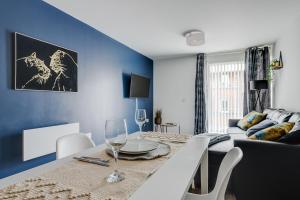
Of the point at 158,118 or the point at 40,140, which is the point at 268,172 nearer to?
the point at 40,140

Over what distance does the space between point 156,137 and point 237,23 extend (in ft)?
8.25

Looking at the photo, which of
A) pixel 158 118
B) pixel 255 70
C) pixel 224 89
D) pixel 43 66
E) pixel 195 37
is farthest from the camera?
pixel 158 118

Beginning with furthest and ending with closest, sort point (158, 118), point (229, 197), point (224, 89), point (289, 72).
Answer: point (158, 118) < point (224, 89) < point (289, 72) < point (229, 197)

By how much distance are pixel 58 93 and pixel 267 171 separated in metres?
2.57

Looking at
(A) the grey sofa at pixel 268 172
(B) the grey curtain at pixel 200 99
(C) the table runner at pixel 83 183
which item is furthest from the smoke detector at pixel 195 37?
(C) the table runner at pixel 83 183

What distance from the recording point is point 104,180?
74cm

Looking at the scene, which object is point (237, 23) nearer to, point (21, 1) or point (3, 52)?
point (21, 1)

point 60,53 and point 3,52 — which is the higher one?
point 60,53

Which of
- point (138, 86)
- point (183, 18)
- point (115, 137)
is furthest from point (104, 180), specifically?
point (138, 86)

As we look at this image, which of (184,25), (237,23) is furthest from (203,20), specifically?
(237,23)

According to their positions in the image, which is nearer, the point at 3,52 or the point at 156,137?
the point at 156,137

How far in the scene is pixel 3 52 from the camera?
186 cm

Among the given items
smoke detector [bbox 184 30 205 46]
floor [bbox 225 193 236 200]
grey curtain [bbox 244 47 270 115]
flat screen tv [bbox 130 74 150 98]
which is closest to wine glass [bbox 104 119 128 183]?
floor [bbox 225 193 236 200]

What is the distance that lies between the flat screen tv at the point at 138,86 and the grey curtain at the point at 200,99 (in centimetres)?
138
